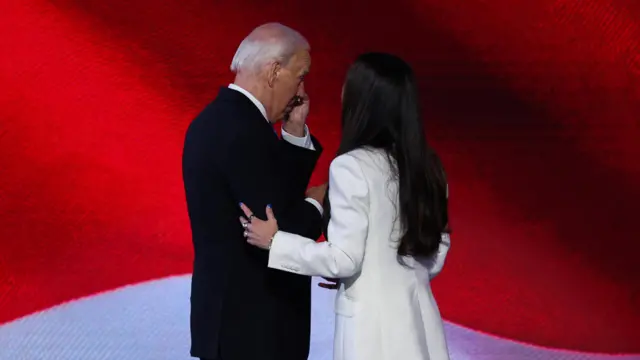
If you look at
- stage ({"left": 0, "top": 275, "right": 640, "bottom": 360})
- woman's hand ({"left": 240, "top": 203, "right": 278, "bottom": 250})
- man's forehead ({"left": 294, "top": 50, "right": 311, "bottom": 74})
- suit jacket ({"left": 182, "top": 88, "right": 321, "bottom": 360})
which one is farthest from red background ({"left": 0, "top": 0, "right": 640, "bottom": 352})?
woman's hand ({"left": 240, "top": 203, "right": 278, "bottom": 250})

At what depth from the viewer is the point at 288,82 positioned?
2182 millimetres

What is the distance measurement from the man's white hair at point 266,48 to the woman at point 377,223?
274 mm

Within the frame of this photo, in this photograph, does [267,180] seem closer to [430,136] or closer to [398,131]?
[398,131]

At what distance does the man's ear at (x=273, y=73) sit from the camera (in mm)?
2152

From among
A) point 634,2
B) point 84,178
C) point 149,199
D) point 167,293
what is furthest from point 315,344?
point 634,2

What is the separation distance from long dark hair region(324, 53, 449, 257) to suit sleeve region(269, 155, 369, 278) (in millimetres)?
68

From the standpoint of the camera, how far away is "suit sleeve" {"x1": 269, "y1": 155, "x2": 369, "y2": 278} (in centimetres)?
190

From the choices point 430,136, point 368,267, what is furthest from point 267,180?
point 430,136

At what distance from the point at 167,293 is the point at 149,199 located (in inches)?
14.1

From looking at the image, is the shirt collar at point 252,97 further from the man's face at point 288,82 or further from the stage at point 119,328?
the stage at point 119,328

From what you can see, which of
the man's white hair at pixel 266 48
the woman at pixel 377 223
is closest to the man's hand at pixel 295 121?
the man's white hair at pixel 266 48

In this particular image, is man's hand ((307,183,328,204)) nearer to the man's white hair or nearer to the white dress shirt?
the white dress shirt

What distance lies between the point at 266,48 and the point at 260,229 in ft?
Answer: 1.53

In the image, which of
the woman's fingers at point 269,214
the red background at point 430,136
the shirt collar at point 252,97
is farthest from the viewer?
the red background at point 430,136
